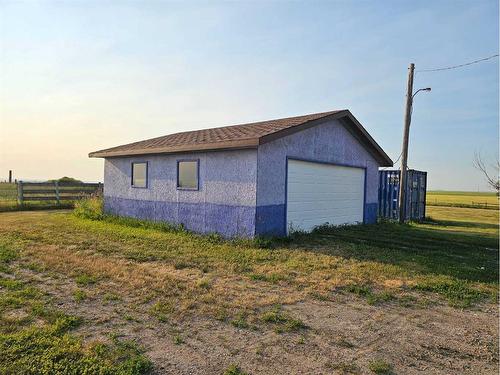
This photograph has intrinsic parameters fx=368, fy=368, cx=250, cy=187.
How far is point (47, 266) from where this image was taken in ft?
21.9

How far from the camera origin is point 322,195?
40.3 feet

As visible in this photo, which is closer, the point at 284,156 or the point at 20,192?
the point at 284,156

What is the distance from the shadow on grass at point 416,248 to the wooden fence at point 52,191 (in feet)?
42.8

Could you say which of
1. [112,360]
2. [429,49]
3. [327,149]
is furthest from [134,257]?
[429,49]

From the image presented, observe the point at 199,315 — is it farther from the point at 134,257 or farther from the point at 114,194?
the point at 114,194

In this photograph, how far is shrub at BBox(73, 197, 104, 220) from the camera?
1440cm

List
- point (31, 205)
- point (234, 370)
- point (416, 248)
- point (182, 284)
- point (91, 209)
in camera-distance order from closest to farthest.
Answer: point (234, 370) < point (182, 284) < point (416, 248) < point (91, 209) < point (31, 205)

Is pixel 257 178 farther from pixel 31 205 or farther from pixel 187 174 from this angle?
pixel 31 205

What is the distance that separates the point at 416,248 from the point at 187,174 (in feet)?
22.6

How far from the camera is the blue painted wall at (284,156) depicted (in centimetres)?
968

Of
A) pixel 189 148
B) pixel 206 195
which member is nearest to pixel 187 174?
pixel 189 148

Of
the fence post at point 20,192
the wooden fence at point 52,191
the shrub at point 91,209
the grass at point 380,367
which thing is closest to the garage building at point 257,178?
the shrub at point 91,209

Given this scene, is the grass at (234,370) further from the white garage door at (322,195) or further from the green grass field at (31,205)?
the green grass field at (31,205)

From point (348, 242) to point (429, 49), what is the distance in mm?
8440
